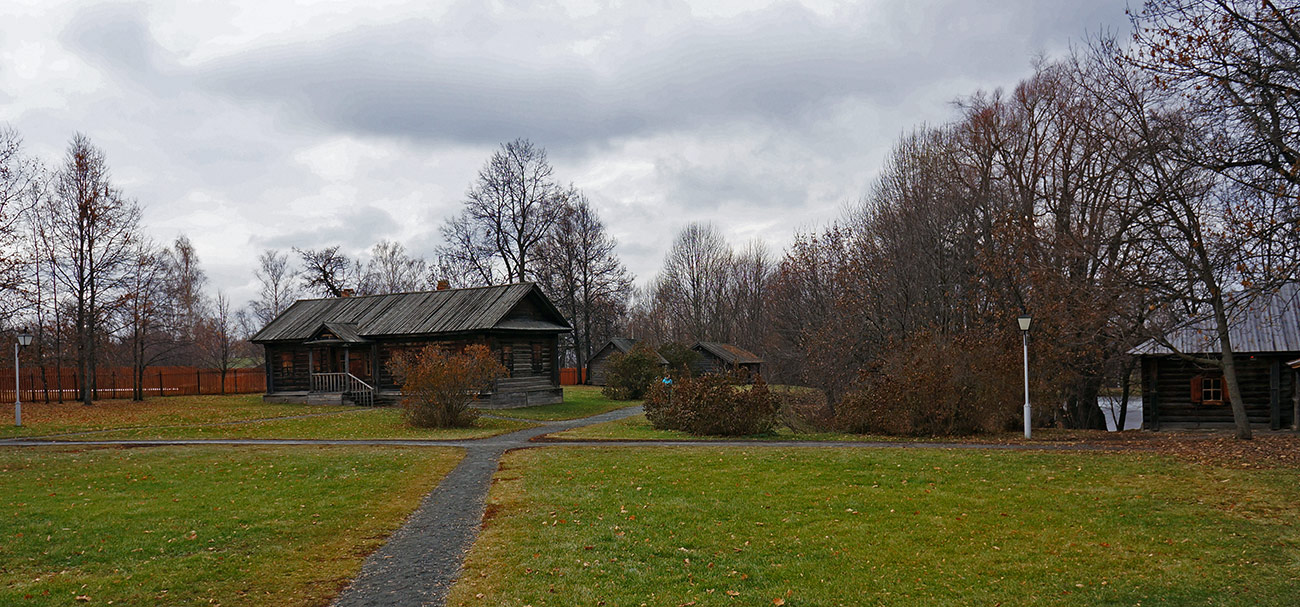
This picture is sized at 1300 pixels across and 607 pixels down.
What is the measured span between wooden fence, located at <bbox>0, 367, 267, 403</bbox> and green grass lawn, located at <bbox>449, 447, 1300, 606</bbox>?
3903cm

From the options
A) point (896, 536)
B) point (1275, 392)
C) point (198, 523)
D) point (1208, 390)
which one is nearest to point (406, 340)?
point (198, 523)

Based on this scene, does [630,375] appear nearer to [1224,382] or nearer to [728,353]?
[728,353]

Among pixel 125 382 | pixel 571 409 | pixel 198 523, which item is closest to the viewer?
pixel 198 523

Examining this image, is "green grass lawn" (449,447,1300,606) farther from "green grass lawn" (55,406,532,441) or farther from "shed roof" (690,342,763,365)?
"shed roof" (690,342,763,365)

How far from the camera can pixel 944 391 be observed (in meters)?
20.8

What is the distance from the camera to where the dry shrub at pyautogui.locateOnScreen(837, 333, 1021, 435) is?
2078 cm

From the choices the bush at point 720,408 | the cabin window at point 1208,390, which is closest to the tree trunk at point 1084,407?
the cabin window at point 1208,390

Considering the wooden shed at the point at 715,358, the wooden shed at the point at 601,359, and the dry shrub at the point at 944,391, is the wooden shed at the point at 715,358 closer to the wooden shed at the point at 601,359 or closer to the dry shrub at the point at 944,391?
the wooden shed at the point at 601,359

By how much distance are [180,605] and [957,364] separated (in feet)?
60.4

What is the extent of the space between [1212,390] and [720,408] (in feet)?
58.3

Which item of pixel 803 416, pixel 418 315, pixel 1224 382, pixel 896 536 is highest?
pixel 418 315

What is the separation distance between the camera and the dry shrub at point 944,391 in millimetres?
20781

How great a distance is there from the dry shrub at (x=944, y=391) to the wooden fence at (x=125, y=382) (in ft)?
127

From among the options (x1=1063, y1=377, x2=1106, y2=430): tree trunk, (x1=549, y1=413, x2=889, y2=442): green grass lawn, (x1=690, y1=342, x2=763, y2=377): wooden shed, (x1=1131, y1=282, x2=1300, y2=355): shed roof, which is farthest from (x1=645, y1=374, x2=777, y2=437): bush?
(x1=690, y1=342, x2=763, y2=377): wooden shed
